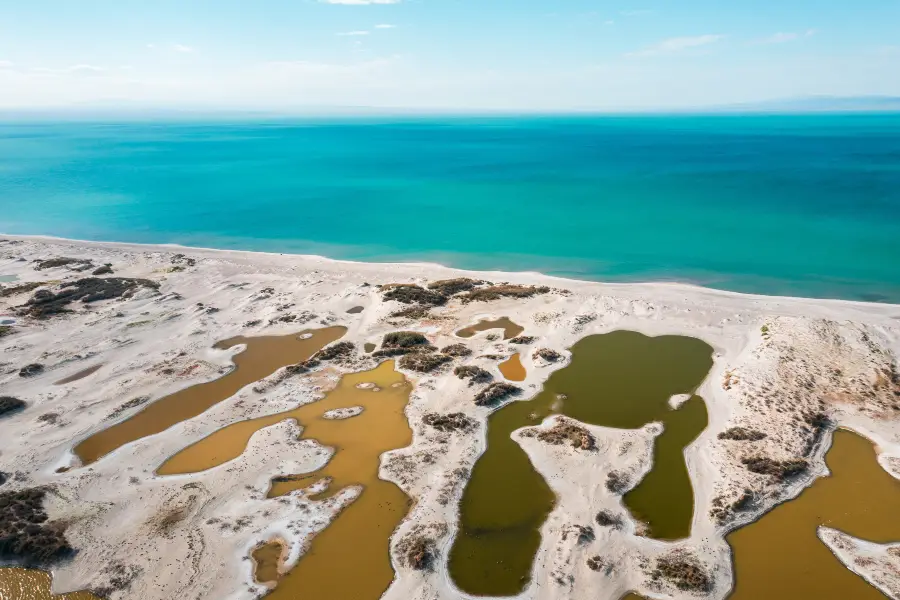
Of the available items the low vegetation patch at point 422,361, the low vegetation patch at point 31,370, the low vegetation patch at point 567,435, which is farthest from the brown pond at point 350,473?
the low vegetation patch at point 31,370

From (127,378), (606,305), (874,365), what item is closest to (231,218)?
(127,378)

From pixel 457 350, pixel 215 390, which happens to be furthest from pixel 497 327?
pixel 215 390

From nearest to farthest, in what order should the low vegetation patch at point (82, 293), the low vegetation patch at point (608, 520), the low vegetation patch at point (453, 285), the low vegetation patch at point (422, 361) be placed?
1. the low vegetation patch at point (608, 520)
2. the low vegetation patch at point (422, 361)
3. the low vegetation patch at point (82, 293)
4. the low vegetation patch at point (453, 285)

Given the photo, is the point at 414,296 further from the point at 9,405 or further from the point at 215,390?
the point at 9,405

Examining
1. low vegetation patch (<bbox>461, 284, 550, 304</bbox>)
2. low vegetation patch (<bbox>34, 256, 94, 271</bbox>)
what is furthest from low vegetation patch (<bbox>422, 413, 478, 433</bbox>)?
low vegetation patch (<bbox>34, 256, 94, 271</bbox>)

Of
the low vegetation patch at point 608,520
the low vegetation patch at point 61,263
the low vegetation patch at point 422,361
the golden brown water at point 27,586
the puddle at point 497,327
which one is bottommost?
the golden brown water at point 27,586

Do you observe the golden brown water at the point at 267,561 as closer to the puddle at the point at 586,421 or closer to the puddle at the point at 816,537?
the puddle at the point at 586,421

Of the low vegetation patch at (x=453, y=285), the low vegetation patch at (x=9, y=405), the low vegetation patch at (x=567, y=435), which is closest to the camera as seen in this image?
the low vegetation patch at (x=567, y=435)

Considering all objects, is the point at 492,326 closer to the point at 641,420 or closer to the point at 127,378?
the point at 641,420

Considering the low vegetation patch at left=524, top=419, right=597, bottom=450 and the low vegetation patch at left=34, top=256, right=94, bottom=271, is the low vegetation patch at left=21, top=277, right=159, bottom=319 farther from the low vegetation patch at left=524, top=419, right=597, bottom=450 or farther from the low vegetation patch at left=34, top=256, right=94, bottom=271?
the low vegetation patch at left=524, top=419, right=597, bottom=450
